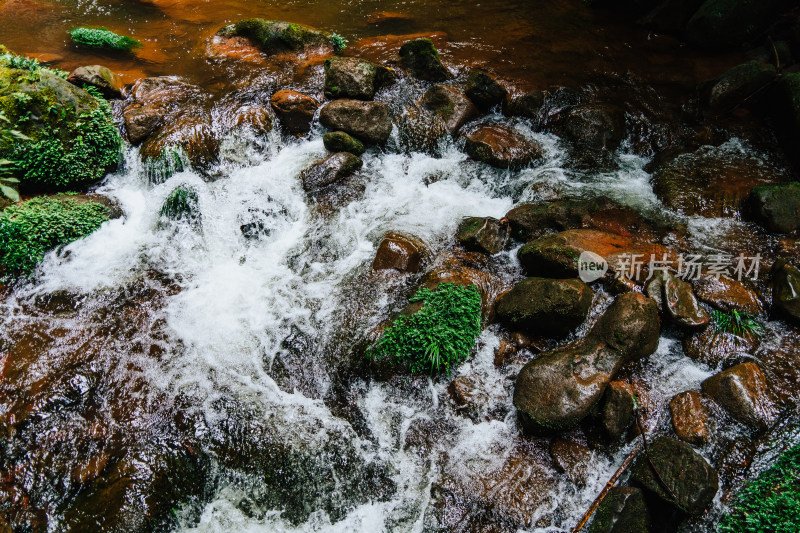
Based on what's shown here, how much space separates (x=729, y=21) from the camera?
10.7m

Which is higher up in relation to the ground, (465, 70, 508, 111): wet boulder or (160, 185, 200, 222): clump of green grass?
(465, 70, 508, 111): wet boulder

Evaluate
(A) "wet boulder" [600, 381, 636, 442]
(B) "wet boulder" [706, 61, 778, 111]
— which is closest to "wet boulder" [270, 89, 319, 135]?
(A) "wet boulder" [600, 381, 636, 442]

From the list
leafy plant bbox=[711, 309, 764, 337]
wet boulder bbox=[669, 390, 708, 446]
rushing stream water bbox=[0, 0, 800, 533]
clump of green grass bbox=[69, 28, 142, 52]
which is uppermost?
clump of green grass bbox=[69, 28, 142, 52]

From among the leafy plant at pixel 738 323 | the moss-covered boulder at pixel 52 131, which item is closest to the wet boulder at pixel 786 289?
the leafy plant at pixel 738 323

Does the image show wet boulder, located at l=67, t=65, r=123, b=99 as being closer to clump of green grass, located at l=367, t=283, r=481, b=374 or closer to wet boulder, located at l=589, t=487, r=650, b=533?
clump of green grass, located at l=367, t=283, r=481, b=374

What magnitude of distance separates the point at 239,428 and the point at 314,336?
5.23ft

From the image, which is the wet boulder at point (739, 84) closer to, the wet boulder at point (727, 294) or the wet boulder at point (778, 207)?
the wet boulder at point (778, 207)

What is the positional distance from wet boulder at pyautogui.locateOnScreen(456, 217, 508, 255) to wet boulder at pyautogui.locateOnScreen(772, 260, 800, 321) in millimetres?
3771

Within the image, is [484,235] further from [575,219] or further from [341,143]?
[341,143]

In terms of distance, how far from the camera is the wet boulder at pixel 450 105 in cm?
942

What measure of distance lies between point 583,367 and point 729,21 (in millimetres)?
11406

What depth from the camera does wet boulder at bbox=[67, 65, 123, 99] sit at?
31.0 ft

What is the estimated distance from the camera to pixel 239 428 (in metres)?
5.20

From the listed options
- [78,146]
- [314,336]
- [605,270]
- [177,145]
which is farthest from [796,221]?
[78,146]
